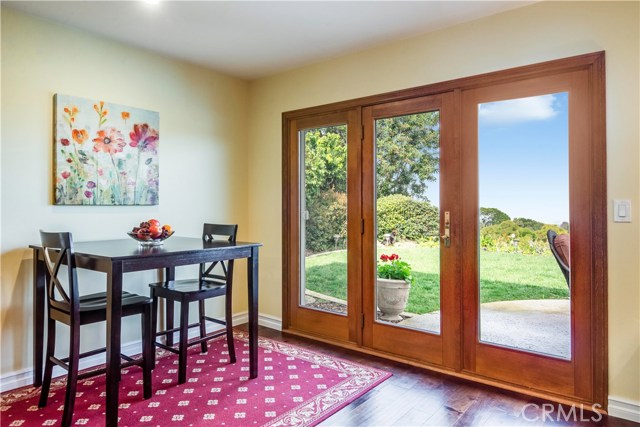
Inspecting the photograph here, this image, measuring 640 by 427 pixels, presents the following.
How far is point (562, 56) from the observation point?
2.41 meters

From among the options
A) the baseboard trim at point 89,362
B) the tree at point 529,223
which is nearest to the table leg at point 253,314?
the baseboard trim at point 89,362

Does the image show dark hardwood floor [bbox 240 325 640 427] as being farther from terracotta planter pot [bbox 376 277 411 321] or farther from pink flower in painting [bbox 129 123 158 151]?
pink flower in painting [bbox 129 123 158 151]

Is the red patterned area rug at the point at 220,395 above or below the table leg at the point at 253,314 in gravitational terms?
below

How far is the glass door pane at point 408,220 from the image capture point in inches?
117

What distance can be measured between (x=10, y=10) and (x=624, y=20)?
12.0 feet

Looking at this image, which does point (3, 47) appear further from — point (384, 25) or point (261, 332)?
point (261, 332)

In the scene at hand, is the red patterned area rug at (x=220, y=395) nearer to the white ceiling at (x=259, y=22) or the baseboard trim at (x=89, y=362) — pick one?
the baseboard trim at (x=89, y=362)

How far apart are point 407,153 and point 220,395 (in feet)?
6.93

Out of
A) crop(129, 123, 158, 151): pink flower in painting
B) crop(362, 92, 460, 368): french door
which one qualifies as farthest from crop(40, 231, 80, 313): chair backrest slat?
crop(362, 92, 460, 368): french door

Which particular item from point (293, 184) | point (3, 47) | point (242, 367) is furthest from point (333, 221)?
point (3, 47)

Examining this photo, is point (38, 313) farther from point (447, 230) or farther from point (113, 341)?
point (447, 230)

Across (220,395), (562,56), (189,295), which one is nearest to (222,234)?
(189,295)

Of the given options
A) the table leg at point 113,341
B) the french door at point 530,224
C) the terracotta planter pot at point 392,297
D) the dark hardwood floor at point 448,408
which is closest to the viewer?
the table leg at point 113,341

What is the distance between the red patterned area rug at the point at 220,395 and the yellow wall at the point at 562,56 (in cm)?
147
